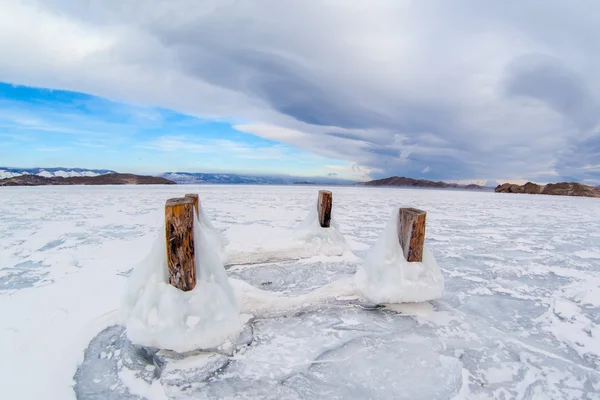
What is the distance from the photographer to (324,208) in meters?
5.88

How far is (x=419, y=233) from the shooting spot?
11.9ft

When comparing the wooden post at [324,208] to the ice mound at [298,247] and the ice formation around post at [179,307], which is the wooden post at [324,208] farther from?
the ice formation around post at [179,307]

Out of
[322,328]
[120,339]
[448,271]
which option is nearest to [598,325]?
[448,271]

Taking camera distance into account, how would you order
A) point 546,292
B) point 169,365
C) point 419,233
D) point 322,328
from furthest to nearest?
point 546,292, point 419,233, point 322,328, point 169,365

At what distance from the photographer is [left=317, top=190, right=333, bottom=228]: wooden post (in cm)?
581

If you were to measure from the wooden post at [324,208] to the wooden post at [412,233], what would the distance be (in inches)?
84.0

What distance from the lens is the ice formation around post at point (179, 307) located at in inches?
103

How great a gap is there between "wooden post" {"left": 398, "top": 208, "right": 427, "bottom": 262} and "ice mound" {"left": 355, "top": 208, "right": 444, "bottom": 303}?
77 mm

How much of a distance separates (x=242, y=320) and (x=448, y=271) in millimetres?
3615

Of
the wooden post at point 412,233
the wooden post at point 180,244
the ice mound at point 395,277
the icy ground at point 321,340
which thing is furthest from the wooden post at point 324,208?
the wooden post at point 180,244

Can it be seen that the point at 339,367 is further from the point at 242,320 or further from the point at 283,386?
the point at 242,320

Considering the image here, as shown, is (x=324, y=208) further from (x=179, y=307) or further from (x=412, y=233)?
(x=179, y=307)

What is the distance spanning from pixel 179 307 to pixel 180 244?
560 mm

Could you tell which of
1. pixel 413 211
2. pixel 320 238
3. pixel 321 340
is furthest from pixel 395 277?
pixel 320 238
